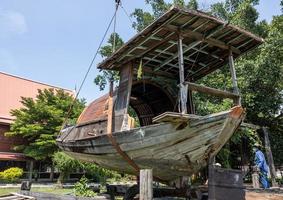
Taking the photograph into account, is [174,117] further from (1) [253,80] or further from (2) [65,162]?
(2) [65,162]

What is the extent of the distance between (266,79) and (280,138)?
663cm

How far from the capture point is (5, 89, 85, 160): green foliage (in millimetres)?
23453

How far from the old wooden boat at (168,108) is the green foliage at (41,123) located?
14.2 m

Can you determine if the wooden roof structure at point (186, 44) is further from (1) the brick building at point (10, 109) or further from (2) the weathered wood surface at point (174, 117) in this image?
(1) the brick building at point (10, 109)

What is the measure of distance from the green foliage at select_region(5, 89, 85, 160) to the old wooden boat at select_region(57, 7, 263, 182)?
1416cm

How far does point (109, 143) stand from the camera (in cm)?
771

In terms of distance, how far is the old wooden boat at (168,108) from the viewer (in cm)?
649

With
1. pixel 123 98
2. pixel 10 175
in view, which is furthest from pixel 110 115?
pixel 10 175

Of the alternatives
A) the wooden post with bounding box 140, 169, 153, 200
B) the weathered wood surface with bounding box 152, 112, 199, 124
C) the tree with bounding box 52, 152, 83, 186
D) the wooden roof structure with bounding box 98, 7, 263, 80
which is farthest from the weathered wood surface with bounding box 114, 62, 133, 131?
the tree with bounding box 52, 152, 83, 186

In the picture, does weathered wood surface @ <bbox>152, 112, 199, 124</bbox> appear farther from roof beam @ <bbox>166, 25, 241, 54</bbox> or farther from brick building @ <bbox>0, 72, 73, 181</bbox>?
brick building @ <bbox>0, 72, 73, 181</bbox>

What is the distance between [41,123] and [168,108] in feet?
56.3

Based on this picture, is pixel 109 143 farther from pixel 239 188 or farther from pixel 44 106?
pixel 44 106

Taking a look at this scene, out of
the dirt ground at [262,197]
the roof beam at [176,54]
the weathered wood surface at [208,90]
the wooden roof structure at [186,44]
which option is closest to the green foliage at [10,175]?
the wooden roof structure at [186,44]

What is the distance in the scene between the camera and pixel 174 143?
264 inches
